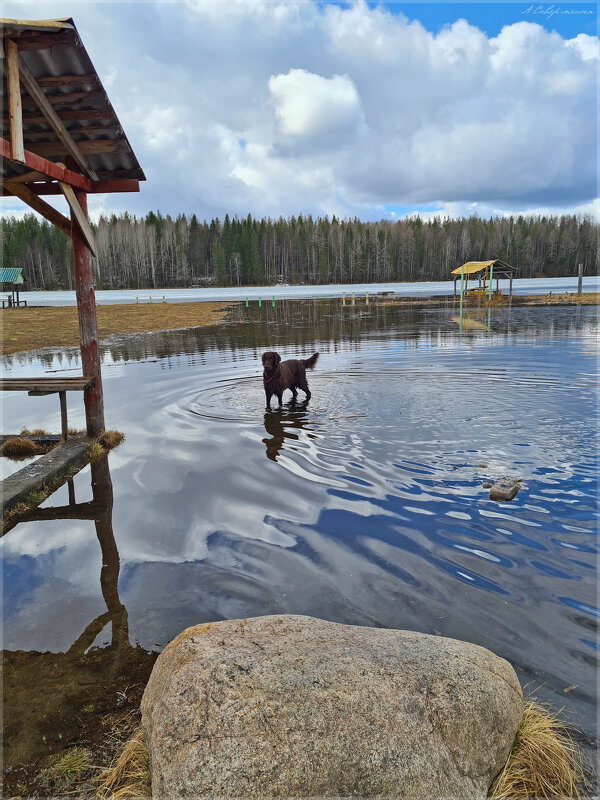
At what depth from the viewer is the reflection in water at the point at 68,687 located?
2902 mm

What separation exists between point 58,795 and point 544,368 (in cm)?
1481

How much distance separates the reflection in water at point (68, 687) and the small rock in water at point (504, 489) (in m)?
4.17

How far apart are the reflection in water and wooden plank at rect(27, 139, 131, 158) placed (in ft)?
22.5

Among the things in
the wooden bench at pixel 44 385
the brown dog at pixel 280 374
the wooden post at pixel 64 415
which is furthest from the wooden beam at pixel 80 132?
the brown dog at pixel 280 374

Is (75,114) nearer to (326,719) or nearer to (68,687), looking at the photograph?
(68,687)

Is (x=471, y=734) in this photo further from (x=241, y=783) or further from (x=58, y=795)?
(x=58, y=795)

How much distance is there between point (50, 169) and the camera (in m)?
6.77

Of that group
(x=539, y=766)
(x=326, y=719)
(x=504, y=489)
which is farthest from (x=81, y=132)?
(x=539, y=766)

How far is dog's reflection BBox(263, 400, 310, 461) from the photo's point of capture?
8453 millimetres

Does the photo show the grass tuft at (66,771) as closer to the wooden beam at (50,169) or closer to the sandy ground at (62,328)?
the wooden beam at (50,169)

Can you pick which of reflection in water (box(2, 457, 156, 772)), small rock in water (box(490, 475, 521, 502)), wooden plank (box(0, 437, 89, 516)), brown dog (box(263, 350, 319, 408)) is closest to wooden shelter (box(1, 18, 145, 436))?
wooden plank (box(0, 437, 89, 516))

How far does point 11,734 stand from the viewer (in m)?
2.94

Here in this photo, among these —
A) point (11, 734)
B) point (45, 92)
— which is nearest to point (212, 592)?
point (11, 734)

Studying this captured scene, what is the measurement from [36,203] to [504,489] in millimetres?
7866
